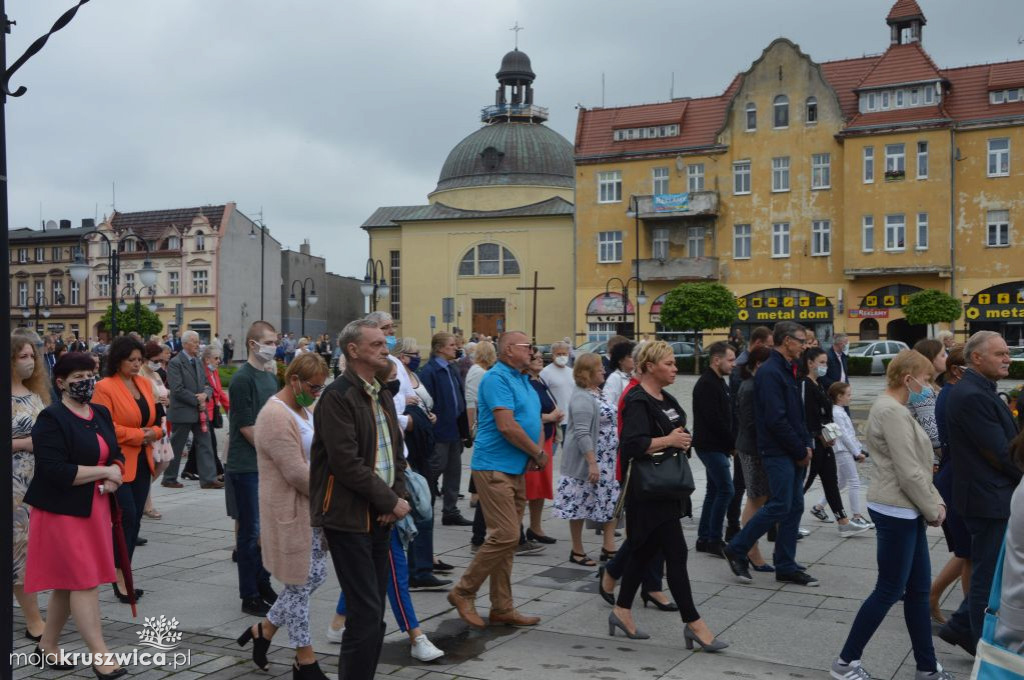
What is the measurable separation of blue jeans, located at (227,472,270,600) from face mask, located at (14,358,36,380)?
4.95 feet

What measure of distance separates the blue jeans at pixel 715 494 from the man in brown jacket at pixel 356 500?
4.53m

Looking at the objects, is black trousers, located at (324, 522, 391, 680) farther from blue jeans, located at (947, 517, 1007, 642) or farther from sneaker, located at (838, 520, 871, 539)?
sneaker, located at (838, 520, 871, 539)

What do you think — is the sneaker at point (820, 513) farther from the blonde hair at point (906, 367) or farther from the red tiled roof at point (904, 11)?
the red tiled roof at point (904, 11)

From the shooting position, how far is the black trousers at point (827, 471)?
10203 millimetres

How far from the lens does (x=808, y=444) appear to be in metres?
8.76

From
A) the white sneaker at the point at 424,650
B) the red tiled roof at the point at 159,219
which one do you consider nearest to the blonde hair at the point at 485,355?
the white sneaker at the point at 424,650

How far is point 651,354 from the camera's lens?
6941mm

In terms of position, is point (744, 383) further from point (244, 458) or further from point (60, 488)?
point (60, 488)

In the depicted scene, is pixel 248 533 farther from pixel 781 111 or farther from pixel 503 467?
pixel 781 111

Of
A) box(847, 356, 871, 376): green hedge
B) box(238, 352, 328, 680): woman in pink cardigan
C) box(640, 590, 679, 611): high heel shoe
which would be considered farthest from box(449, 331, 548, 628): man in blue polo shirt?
box(847, 356, 871, 376): green hedge

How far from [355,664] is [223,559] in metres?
4.56

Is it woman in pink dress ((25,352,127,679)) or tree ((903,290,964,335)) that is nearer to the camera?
woman in pink dress ((25,352,127,679))

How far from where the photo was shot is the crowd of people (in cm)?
542

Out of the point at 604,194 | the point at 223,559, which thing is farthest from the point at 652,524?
the point at 604,194
